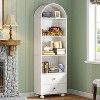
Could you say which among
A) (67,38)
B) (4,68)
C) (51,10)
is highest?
(51,10)

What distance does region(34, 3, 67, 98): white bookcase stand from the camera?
7.43 metres

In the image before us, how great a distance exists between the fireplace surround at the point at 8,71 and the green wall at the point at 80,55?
143 cm

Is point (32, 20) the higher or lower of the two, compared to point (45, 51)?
higher

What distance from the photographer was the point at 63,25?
7742 millimetres

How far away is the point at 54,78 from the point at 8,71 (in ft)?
3.35

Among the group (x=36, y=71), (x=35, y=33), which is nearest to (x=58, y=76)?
(x=36, y=71)

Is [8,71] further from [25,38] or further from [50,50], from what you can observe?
[50,50]

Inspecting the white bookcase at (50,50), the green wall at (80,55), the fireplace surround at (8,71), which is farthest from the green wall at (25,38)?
the green wall at (80,55)

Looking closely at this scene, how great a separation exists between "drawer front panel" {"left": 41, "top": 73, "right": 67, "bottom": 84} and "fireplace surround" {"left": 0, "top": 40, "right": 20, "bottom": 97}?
61cm

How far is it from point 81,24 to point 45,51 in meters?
1.00

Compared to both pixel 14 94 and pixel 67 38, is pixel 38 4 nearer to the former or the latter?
pixel 67 38

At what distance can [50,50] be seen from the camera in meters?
7.64

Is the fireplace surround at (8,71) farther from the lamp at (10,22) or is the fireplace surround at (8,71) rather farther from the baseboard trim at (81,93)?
the baseboard trim at (81,93)

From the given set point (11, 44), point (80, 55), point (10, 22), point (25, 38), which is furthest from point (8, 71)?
point (80, 55)
